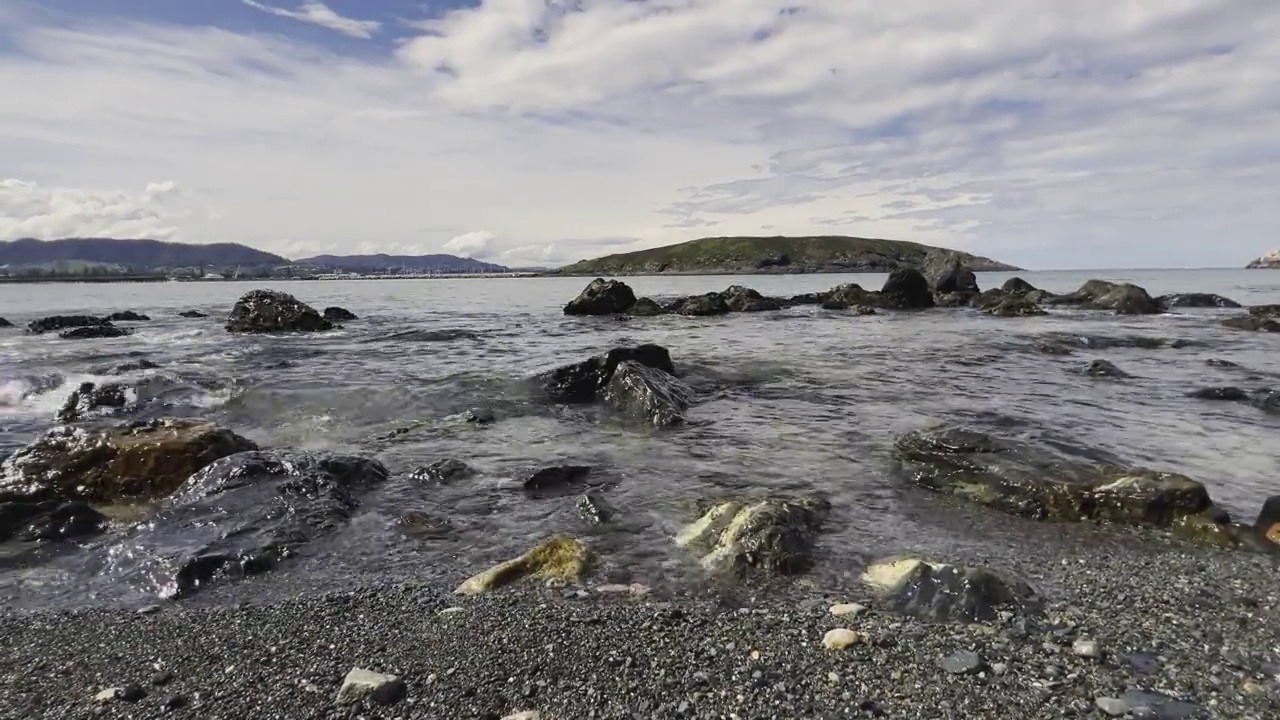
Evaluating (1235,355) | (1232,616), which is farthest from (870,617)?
(1235,355)

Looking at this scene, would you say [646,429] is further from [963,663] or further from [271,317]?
[271,317]

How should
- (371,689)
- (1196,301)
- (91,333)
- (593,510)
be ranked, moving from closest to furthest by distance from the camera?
(371,689) → (593,510) → (91,333) → (1196,301)

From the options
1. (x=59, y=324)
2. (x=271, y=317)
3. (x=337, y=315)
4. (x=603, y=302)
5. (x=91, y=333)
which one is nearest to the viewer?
(x=91, y=333)

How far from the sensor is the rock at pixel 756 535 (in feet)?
23.1

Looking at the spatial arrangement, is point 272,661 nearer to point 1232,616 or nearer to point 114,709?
point 114,709

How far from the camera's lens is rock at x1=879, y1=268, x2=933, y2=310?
53.9 meters

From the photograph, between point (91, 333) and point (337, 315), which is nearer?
point (91, 333)

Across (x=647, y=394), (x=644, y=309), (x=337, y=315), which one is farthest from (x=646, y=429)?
(x=644, y=309)

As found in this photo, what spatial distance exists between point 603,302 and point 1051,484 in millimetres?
42559

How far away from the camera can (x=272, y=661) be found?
5.33 metres

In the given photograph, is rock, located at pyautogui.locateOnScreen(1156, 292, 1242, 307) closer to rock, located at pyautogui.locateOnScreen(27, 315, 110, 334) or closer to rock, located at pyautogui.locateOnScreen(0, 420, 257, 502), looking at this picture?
rock, located at pyautogui.locateOnScreen(0, 420, 257, 502)

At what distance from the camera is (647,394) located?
15203 mm

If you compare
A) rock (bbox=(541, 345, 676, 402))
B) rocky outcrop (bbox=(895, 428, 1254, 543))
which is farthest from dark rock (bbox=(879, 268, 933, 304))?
rocky outcrop (bbox=(895, 428, 1254, 543))

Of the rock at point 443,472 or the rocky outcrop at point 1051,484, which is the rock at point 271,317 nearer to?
the rock at point 443,472
